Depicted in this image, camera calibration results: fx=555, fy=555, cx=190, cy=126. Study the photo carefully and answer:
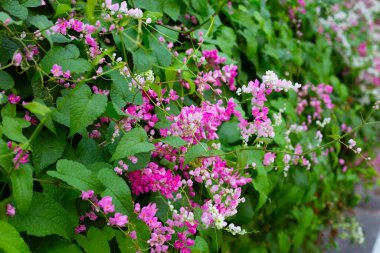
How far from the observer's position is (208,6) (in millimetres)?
2590

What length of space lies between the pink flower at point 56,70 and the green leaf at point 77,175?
0.27 metres

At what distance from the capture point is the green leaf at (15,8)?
1717mm

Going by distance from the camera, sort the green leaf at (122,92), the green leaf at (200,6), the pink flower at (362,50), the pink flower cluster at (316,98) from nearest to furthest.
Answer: the green leaf at (122,92)
the green leaf at (200,6)
the pink flower cluster at (316,98)
the pink flower at (362,50)

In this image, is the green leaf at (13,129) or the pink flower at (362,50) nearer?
the green leaf at (13,129)

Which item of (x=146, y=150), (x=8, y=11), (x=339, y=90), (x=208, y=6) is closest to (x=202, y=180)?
(x=146, y=150)

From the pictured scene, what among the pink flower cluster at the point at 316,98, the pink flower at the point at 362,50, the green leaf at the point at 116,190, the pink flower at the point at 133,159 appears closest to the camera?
the green leaf at the point at 116,190

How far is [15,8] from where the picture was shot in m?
1.73

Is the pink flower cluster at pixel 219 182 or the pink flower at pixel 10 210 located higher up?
the pink flower at pixel 10 210

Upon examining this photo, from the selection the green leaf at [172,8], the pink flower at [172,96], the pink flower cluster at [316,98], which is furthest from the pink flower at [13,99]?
the pink flower cluster at [316,98]

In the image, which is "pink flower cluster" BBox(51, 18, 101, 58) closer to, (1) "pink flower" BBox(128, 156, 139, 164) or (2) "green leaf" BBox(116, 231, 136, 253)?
(1) "pink flower" BBox(128, 156, 139, 164)

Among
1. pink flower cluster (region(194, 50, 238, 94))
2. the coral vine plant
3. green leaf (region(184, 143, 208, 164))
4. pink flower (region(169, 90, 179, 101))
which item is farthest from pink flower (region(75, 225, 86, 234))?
pink flower cluster (region(194, 50, 238, 94))

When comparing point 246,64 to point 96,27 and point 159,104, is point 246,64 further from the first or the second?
point 96,27

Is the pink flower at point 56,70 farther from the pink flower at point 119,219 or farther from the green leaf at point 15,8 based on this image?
the pink flower at point 119,219

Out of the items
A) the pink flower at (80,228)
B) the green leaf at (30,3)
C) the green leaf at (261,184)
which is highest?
the green leaf at (30,3)
